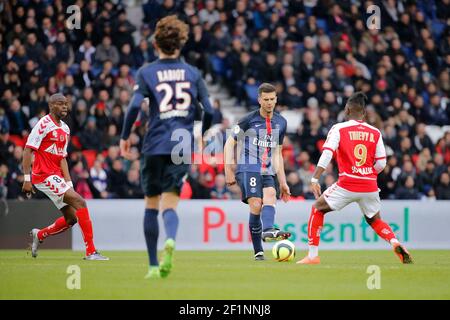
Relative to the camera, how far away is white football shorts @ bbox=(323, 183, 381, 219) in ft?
42.1

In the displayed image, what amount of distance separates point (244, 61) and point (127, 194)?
4943 mm

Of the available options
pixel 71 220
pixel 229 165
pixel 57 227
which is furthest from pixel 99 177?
pixel 229 165

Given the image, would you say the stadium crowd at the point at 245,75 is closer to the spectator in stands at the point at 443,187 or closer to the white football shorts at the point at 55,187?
the spectator in stands at the point at 443,187

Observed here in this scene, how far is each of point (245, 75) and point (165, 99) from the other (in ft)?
44.4

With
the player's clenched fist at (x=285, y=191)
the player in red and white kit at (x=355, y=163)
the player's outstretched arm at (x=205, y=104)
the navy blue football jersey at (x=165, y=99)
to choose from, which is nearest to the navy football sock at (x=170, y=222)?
the navy blue football jersey at (x=165, y=99)

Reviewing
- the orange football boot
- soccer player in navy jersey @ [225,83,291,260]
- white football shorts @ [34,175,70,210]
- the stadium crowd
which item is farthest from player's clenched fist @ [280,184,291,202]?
the stadium crowd

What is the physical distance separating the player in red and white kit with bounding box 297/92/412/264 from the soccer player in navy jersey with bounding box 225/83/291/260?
A: 92 centimetres

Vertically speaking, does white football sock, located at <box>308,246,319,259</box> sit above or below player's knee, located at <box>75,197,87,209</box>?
below

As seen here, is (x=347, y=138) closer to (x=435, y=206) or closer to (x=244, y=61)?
(x=435, y=206)

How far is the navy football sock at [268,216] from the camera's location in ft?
44.1

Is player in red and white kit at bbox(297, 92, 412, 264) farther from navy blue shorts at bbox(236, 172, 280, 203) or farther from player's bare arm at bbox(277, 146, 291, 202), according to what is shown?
navy blue shorts at bbox(236, 172, 280, 203)

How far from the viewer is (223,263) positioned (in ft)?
44.5

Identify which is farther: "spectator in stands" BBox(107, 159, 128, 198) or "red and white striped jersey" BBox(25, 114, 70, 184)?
"spectator in stands" BBox(107, 159, 128, 198)

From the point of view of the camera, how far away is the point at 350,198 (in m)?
12.8
